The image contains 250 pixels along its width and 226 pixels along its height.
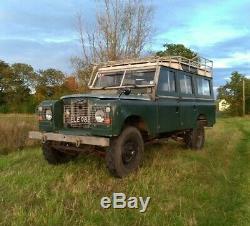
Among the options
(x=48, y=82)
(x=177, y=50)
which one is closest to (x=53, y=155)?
(x=177, y=50)

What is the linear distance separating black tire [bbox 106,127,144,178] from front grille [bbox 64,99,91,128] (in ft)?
2.31

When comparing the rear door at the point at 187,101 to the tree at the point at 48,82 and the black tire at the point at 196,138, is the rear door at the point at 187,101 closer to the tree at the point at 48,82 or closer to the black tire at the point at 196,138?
the black tire at the point at 196,138

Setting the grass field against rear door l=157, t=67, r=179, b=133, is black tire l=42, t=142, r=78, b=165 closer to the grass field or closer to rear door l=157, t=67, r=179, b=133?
the grass field

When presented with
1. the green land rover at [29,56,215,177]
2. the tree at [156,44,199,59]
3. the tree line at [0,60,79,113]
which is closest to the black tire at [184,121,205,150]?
the green land rover at [29,56,215,177]

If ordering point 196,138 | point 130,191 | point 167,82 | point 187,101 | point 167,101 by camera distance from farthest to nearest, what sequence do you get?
point 196,138
point 187,101
point 167,82
point 167,101
point 130,191

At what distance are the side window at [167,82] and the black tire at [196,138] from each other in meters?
1.95

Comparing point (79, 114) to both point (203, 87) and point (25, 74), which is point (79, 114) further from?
point (25, 74)

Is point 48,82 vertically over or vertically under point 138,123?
over

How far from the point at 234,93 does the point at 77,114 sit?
42513 mm

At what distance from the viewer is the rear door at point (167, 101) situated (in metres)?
7.97

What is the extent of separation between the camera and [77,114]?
712cm

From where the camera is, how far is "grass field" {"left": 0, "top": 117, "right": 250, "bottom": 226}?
493 cm

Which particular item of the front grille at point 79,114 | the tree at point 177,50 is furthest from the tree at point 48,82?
the front grille at point 79,114

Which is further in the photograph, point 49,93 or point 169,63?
point 49,93
